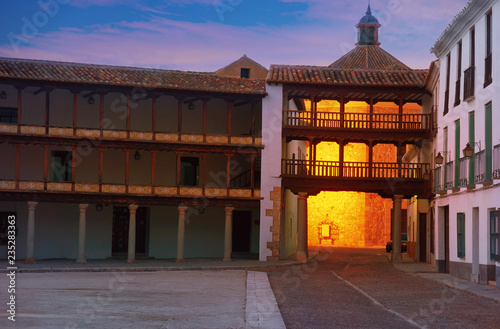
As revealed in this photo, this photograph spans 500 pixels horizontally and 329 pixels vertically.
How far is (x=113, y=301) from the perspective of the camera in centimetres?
1579

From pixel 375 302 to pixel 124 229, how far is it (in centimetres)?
2245

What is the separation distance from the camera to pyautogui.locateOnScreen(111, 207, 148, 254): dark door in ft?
122

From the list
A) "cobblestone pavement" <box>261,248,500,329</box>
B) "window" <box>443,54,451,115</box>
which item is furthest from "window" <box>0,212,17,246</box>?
"window" <box>443,54,451,115</box>

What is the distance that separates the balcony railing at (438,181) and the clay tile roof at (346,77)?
6.11 meters

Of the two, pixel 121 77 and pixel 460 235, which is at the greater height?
pixel 121 77

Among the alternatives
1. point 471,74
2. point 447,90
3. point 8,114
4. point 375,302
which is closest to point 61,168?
point 8,114

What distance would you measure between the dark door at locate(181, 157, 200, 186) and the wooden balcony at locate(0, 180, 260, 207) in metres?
3.17

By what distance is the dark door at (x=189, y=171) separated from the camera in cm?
3750

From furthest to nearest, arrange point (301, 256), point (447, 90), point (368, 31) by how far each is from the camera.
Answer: point (368, 31)
point (301, 256)
point (447, 90)

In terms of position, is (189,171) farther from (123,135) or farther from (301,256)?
(301,256)

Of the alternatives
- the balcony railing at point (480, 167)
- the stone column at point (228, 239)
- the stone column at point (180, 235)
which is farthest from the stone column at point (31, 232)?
the balcony railing at point (480, 167)

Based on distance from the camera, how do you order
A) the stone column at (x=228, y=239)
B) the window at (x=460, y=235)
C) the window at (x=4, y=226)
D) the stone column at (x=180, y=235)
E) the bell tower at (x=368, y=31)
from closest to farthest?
the window at (x=460, y=235), the stone column at (x=180, y=235), the stone column at (x=228, y=239), the window at (x=4, y=226), the bell tower at (x=368, y=31)

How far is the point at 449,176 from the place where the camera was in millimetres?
26766

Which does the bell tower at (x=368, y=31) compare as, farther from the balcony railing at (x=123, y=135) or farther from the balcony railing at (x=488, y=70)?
the balcony railing at (x=488, y=70)
